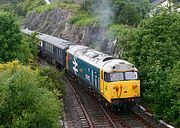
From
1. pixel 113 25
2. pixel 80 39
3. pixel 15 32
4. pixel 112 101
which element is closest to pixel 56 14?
pixel 80 39

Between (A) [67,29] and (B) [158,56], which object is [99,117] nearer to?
(B) [158,56]

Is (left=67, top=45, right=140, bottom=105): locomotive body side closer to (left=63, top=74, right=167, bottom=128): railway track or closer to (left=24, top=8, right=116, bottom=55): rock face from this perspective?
(left=63, top=74, right=167, bottom=128): railway track

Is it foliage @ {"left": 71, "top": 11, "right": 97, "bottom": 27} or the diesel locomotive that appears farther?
foliage @ {"left": 71, "top": 11, "right": 97, "bottom": 27}

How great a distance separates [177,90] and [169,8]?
841cm

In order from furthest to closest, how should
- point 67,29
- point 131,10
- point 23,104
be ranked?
point 67,29 < point 131,10 < point 23,104

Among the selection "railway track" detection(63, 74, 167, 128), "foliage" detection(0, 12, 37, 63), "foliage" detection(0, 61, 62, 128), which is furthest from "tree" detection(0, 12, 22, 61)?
"foliage" detection(0, 61, 62, 128)

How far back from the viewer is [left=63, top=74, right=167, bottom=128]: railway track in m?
21.1

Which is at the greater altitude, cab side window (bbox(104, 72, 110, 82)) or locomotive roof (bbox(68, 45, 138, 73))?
locomotive roof (bbox(68, 45, 138, 73))

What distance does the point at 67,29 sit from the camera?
53.9 m

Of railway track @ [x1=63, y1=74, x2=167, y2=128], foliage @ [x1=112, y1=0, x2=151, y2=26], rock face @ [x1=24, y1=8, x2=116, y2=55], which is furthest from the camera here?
foliage @ [x1=112, y1=0, x2=151, y2=26]

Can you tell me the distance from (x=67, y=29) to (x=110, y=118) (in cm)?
3276

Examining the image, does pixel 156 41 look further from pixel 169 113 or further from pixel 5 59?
pixel 5 59

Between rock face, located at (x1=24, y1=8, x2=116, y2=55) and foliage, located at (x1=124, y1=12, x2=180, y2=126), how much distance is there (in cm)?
867

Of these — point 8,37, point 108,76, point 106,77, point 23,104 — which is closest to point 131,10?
point 8,37
